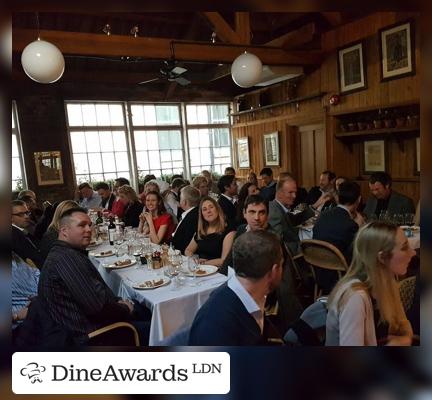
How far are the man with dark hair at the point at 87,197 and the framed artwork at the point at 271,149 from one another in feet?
Result: 10.2

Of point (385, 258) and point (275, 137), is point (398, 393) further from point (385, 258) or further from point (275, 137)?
point (275, 137)

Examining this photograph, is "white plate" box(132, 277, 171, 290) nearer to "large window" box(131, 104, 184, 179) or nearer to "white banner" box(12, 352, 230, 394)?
"white banner" box(12, 352, 230, 394)

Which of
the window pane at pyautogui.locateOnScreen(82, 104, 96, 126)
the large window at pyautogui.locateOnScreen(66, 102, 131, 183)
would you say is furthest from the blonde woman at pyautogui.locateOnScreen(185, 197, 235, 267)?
the window pane at pyautogui.locateOnScreen(82, 104, 96, 126)

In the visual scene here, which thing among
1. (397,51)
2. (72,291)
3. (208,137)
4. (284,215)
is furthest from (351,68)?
(72,291)

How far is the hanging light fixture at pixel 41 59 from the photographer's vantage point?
7.04 feet

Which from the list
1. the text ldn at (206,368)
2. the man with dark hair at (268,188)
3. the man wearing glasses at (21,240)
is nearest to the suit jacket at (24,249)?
the man wearing glasses at (21,240)

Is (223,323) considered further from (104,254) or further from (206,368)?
(104,254)

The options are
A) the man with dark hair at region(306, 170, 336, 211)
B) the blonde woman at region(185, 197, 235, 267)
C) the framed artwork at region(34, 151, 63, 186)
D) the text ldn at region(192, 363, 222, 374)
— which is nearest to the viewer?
the text ldn at region(192, 363, 222, 374)

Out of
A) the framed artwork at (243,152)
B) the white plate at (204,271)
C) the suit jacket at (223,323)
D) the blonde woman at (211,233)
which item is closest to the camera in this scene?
the suit jacket at (223,323)

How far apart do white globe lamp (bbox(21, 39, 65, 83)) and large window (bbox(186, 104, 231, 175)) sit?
5.36 m

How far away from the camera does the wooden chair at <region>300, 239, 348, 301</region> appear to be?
2.30 metres

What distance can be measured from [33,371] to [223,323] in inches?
31.1

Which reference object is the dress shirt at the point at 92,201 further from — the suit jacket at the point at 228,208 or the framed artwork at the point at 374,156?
the framed artwork at the point at 374,156

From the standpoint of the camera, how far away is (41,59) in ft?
7.07
